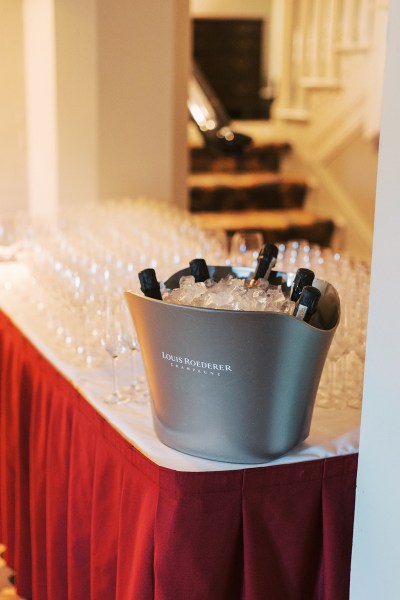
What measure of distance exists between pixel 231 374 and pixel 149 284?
0.98 feet

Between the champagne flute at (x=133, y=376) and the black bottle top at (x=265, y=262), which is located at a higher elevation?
the black bottle top at (x=265, y=262)

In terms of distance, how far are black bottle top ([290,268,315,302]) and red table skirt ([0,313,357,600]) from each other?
Answer: 0.36 m

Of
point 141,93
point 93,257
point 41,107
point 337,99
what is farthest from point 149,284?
point 337,99

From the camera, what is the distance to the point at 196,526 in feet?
5.93

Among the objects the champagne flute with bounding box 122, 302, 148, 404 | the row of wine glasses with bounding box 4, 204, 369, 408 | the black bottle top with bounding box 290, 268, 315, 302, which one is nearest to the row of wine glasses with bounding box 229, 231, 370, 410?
the row of wine glasses with bounding box 4, 204, 369, 408

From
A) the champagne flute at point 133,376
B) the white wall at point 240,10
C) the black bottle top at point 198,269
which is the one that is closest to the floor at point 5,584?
the champagne flute at point 133,376

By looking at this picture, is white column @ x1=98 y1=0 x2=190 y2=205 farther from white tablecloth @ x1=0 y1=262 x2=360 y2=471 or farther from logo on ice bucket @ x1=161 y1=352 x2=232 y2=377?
logo on ice bucket @ x1=161 y1=352 x2=232 y2=377

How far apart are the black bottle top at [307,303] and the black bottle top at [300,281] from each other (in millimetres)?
115

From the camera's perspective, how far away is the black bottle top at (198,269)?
80.0 inches

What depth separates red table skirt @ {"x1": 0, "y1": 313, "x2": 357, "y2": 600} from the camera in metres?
1.81

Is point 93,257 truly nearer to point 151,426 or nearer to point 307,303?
point 151,426

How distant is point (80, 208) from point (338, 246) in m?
2.92

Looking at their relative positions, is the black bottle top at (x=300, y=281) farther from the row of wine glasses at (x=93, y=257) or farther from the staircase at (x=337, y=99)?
the staircase at (x=337, y=99)

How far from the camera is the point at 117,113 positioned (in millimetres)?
4355
